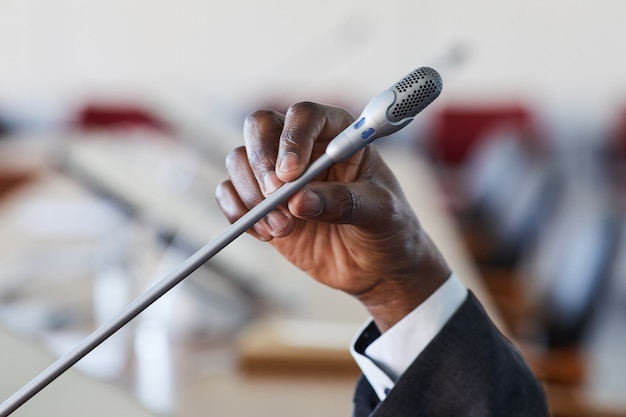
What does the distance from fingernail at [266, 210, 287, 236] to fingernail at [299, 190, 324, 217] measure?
5cm

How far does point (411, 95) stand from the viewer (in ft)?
1.39

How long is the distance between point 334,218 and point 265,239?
7cm

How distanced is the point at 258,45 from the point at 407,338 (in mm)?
4214

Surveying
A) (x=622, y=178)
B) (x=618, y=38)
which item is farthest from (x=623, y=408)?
(x=618, y=38)

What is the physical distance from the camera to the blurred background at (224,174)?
122 centimetres

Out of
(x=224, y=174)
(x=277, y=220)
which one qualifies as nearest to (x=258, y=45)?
(x=224, y=174)

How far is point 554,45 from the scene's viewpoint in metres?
4.56

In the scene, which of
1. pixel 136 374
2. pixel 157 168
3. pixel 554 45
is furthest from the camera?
pixel 554 45

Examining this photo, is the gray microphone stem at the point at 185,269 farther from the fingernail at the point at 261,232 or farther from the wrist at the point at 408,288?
the wrist at the point at 408,288

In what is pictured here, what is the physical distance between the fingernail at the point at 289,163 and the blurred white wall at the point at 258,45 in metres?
4.14

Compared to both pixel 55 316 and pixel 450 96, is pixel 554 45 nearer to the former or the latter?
pixel 450 96

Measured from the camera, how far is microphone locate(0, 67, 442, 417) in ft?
1.39

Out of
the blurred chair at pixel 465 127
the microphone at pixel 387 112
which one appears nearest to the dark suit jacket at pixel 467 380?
the microphone at pixel 387 112

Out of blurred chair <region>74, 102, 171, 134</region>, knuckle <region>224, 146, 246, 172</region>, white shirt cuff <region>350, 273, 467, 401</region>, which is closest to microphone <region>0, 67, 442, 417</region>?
knuckle <region>224, 146, 246, 172</region>
